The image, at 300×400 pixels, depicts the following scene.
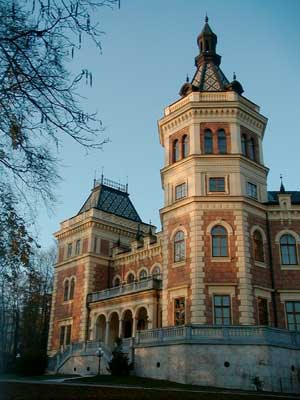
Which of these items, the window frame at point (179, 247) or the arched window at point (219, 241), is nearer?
the arched window at point (219, 241)

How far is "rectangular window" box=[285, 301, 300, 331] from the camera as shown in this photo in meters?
29.7

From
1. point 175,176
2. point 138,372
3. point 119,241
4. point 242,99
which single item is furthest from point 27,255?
point 119,241

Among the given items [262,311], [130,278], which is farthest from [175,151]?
[130,278]

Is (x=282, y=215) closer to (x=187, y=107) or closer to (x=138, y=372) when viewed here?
(x=187, y=107)

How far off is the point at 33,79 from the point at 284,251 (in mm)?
25671

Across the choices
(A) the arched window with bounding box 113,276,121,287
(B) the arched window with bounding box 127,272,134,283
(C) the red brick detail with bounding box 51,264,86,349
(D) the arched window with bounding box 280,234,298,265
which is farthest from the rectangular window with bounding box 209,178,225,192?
(C) the red brick detail with bounding box 51,264,86,349

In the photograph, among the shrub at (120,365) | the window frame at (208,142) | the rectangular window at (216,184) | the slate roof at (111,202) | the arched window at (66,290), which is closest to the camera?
the shrub at (120,365)

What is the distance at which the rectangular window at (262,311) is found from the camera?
29.0m

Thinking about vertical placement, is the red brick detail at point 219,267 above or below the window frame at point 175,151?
below

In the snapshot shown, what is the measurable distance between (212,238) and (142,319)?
510 inches

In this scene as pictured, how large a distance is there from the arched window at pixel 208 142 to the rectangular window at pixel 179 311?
10.4 meters

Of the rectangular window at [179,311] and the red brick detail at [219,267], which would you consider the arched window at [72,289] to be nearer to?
the rectangular window at [179,311]

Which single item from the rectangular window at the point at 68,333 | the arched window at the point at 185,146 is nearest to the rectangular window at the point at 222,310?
the arched window at the point at 185,146

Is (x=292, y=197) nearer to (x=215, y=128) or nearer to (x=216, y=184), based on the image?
(x=216, y=184)
